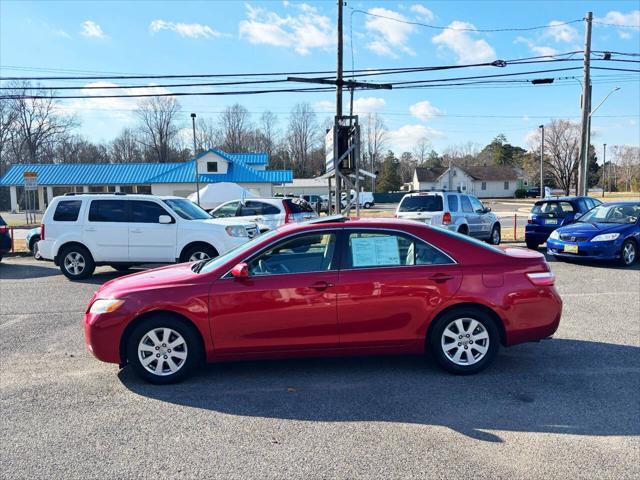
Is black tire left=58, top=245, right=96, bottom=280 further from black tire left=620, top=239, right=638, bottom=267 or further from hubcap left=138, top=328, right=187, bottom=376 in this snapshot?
black tire left=620, top=239, right=638, bottom=267

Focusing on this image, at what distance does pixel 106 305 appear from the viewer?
4.60 metres

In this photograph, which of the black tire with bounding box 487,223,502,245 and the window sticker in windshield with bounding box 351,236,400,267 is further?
the black tire with bounding box 487,223,502,245

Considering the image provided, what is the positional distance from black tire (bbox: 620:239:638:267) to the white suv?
8813 mm

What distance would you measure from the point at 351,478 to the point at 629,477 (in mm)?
1745

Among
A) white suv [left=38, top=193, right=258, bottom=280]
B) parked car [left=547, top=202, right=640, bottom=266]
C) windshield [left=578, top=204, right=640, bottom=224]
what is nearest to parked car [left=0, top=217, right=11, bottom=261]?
white suv [left=38, top=193, right=258, bottom=280]

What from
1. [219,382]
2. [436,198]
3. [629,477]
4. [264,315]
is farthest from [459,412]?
[436,198]

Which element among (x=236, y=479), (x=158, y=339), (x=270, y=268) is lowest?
(x=236, y=479)

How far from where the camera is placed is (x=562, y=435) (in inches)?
142

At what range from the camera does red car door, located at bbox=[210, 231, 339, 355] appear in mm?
4527

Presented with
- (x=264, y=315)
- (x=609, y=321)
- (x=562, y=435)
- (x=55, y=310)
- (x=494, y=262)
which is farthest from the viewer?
(x=55, y=310)

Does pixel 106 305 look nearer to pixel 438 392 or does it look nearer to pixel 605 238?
pixel 438 392

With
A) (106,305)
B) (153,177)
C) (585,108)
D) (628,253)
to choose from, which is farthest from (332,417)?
(153,177)

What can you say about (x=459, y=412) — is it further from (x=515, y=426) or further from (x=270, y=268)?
(x=270, y=268)

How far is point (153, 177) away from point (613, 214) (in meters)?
43.0
